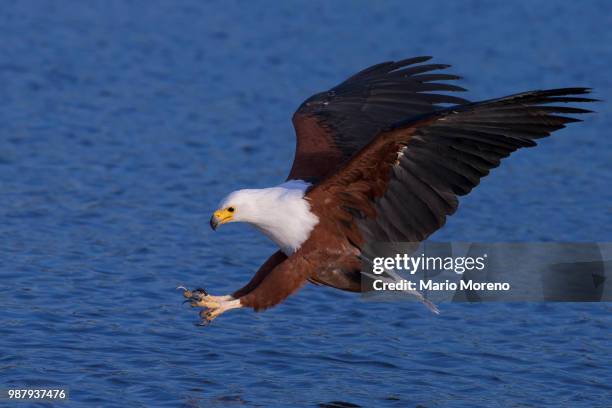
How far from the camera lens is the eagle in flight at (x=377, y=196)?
6766mm

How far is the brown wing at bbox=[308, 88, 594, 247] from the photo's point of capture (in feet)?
22.0

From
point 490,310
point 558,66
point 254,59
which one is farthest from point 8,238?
point 558,66

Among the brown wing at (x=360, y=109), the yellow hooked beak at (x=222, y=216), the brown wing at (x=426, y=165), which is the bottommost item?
the yellow hooked beak at (x=222, y=216)

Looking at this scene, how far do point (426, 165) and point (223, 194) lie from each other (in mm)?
4458

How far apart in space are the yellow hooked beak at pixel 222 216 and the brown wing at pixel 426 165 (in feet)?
1.53

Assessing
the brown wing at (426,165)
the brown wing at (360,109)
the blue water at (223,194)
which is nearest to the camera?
the brown wing at (426,165)

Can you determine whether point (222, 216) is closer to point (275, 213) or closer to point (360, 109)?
point (275, 213)

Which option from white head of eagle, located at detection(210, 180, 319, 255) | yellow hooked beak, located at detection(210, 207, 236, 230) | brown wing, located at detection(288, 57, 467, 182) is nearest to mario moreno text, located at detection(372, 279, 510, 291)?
brown wing, located at detection(288, 57, 467, 182)

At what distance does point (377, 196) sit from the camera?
7152 mm

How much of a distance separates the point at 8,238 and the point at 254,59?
725 cm

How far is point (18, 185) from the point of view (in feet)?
36.2

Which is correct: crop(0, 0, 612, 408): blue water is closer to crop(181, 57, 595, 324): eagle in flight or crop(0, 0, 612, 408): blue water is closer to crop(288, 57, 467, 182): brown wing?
crop(181, 57, 595, 324): eagle in flight

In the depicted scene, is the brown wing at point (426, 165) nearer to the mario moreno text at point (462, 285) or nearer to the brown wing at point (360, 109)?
the brown wing at point (360, 109)

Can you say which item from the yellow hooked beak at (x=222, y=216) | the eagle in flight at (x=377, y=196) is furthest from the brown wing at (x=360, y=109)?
the yellow hooked beak at (x=222, y=216)
